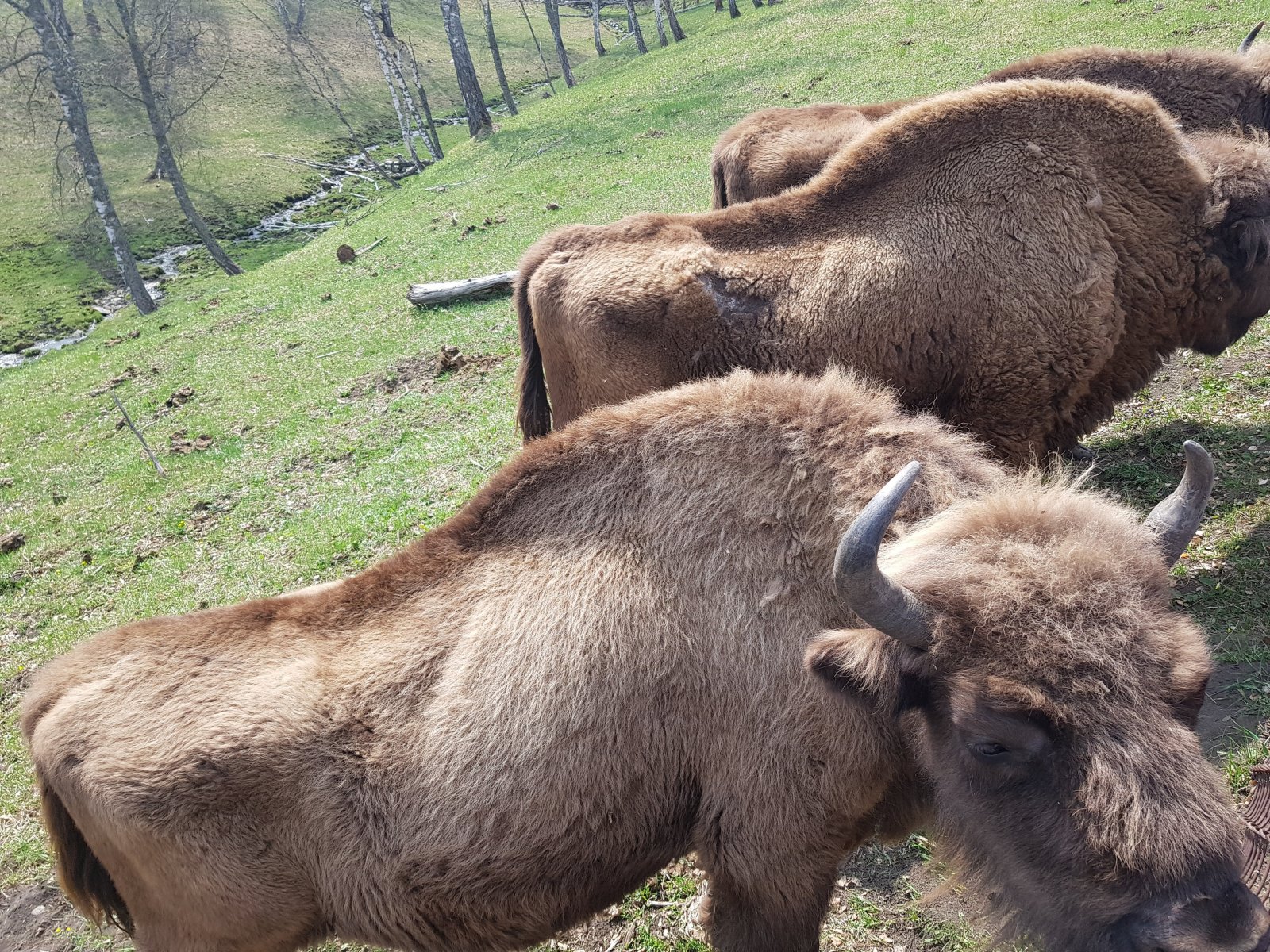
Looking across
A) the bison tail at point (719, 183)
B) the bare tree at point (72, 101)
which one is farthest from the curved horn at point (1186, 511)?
the bare tree at point (72, 101)

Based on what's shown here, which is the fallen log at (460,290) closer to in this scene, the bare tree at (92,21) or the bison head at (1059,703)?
the bison head at (1059,703)

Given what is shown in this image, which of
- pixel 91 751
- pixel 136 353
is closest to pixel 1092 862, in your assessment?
pixel 91 751

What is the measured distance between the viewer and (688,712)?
3.72 metres

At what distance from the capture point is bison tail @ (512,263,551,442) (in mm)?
6941

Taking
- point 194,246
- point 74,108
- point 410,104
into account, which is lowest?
point 194,246

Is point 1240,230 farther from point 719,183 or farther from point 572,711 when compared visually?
point 719,183

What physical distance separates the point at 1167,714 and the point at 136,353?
906 inches

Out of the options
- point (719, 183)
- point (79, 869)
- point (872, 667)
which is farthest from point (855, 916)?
point (719, 183)

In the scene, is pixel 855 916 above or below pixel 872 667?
below

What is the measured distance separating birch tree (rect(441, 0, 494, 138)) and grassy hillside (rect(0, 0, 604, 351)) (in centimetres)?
1132

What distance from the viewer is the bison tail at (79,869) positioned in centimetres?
397

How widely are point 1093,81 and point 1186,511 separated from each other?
8372mm

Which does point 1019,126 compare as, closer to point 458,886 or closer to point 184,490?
point 458,886

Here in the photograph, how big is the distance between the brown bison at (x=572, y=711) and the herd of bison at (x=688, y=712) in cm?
1
